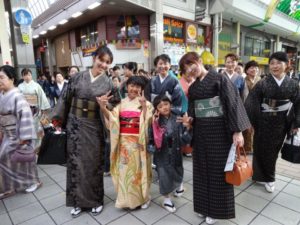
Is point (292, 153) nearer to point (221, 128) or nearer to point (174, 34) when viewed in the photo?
point (221, 128)

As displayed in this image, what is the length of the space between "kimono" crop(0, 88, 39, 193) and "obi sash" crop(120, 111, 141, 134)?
1116 mm

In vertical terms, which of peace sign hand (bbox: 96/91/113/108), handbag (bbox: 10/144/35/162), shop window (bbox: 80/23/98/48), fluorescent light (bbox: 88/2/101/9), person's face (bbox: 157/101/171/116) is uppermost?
fluorescent light (bbox: 88/2/101/9)

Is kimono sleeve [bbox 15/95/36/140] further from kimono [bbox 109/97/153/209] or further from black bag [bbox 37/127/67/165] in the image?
kimono [bbox 109/97/153/209]

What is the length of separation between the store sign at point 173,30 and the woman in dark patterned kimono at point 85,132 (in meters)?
8.13

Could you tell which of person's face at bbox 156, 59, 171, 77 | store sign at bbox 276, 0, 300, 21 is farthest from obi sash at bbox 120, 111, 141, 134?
store sign at bbox 276, 0, 300, 21

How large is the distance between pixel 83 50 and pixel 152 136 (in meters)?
10.0

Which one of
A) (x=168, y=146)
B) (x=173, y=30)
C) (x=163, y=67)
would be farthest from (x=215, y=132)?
(x=173, y=30)

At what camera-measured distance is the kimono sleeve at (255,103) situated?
2.95 meters

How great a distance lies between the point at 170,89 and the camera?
312 centimetres

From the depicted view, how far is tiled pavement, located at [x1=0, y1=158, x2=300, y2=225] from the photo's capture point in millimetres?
2393

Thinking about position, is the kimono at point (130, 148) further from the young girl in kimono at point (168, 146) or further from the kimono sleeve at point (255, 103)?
the kimono sleeve at point (255, 103)

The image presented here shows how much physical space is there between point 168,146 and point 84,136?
995mm

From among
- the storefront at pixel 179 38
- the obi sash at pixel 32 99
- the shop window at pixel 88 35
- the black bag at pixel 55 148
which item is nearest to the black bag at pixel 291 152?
the black bag at pixel 55 148

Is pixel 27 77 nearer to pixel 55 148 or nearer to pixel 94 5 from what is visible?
pixel 55 148
